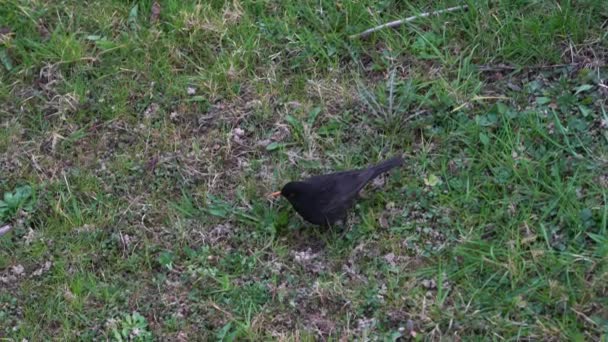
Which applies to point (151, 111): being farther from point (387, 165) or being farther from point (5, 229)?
point (387, 165)

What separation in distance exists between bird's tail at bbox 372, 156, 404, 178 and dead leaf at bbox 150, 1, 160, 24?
6.75 feet

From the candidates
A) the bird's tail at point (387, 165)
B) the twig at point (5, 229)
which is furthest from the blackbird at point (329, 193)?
the twig at point (5, 229)

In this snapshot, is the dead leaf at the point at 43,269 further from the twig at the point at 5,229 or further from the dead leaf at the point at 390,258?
the dead leaf at the point at 390,258

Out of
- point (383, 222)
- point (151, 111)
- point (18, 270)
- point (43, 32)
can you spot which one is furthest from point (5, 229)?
point (383, 222)

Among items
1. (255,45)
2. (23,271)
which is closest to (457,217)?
(255,45)

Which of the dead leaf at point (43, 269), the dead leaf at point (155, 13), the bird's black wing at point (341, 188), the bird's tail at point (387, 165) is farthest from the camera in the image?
the dead leaf at point (155, 13)

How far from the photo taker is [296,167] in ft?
16.8

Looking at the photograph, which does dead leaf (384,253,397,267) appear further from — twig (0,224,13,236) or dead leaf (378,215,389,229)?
twig (0,224,13,236)

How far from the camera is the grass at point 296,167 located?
4.32m

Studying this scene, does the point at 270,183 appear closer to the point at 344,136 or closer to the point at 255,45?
the point at 344,136

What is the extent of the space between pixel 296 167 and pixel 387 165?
60 cm

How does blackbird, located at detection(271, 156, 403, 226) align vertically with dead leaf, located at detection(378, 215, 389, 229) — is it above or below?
above

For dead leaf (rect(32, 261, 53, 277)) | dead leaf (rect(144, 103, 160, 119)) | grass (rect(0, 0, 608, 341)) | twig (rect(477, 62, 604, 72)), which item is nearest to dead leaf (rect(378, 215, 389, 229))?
grass (rect(0, 0, 608, 341))

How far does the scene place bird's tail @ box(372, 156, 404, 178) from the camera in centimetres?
475
